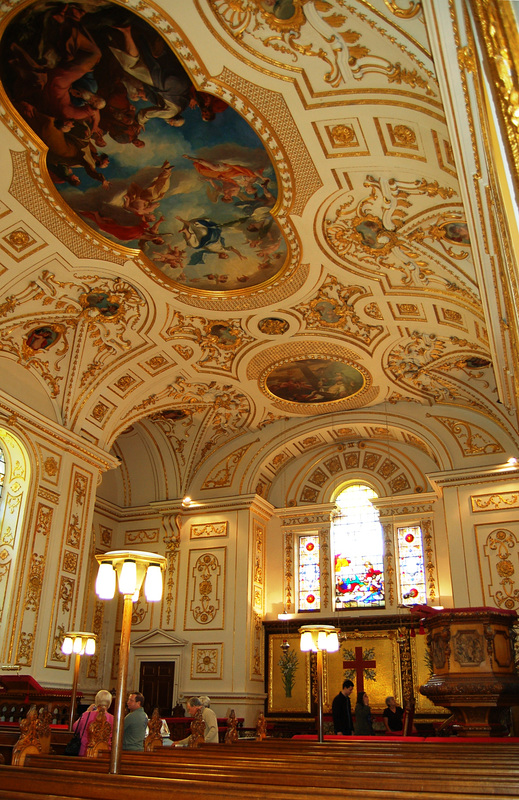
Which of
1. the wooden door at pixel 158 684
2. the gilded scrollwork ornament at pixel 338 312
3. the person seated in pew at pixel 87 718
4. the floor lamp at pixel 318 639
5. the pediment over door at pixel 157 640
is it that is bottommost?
the person seated in pew at pixel 87 718

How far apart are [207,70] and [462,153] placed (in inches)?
140

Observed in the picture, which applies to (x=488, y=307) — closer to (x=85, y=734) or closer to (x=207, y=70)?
(x=207, y=70)

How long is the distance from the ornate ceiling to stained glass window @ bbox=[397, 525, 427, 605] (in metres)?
1.22

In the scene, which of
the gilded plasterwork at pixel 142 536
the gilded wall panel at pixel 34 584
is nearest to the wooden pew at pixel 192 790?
the gilded wall panel at pixel 34 584

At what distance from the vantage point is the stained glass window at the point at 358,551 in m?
16.9

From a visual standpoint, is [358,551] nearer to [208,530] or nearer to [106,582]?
[208,530]

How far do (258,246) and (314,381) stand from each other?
495cm

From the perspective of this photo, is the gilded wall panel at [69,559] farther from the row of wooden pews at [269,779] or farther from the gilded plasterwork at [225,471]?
the row of wooden pews at [269,779]

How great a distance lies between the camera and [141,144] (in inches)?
376

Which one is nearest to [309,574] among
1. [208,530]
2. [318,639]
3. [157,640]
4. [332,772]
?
[208,530]

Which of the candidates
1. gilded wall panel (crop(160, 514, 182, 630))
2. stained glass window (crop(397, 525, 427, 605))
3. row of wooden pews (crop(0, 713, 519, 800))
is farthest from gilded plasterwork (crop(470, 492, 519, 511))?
row of wooden pews (crop(0, 713, 519, 800))

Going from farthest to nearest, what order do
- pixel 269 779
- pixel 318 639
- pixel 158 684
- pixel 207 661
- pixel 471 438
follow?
pixel 158 684
pixel 207 661
pixel 471 438
pixel 318 639
pixel 269 779

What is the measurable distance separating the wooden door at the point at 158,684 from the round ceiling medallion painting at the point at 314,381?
7.35m

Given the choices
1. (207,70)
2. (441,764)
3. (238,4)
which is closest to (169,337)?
(207,70)
